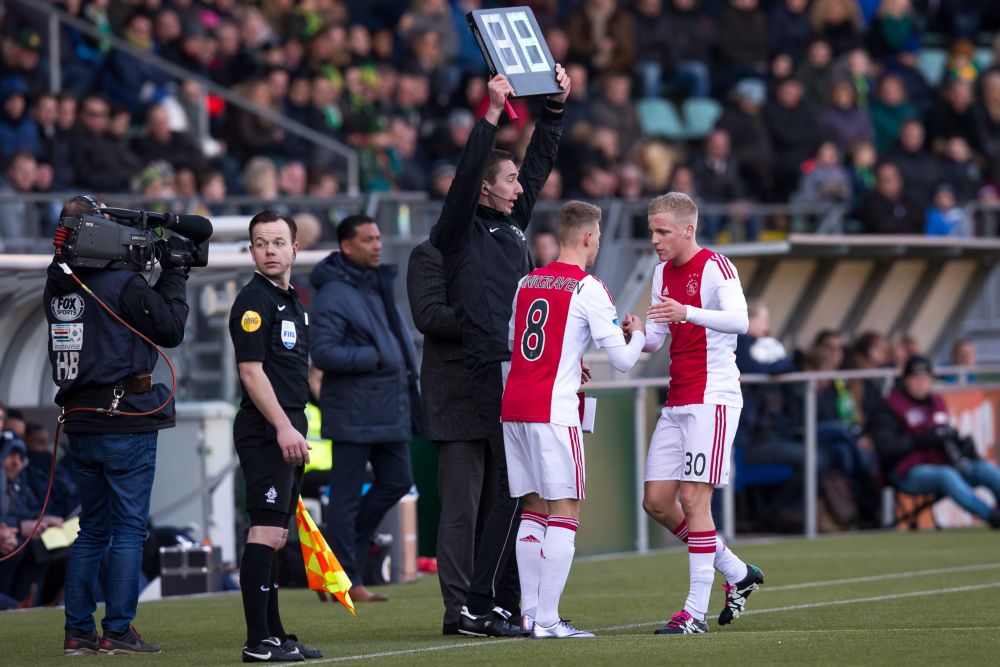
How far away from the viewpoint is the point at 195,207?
14055mm

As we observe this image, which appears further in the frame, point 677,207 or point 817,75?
point 817,75

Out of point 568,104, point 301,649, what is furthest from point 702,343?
point 568,104

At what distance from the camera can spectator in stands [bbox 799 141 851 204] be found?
19.8 m

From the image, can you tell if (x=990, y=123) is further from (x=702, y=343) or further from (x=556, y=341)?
(x=556, y=341)

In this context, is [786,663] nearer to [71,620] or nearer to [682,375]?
[682,375]

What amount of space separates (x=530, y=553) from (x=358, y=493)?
287 cm

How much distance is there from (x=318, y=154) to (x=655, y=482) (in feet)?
32.4

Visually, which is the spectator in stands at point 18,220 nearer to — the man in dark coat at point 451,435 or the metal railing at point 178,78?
the metal railing at point 178,78

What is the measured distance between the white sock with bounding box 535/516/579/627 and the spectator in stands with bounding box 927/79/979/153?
1552cm

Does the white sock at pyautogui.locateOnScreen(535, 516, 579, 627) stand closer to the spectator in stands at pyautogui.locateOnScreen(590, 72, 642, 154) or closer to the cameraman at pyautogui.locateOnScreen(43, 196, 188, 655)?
the cameraman at pyautogui.locateOnScreen(43, 196, 188, 655)

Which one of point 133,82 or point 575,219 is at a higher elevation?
point 133,82

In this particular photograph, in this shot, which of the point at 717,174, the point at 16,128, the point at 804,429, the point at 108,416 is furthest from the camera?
the point at 717,174

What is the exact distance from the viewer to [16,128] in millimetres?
15844

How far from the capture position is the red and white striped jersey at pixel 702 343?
8195 mm
